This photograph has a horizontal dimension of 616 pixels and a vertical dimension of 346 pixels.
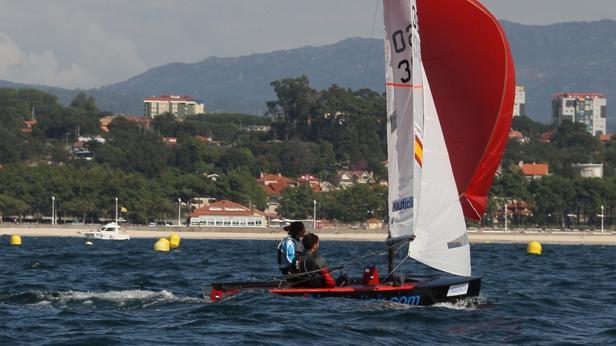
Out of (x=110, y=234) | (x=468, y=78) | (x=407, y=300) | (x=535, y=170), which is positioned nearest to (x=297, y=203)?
(x=535, y=170)

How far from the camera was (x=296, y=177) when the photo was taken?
5719 inches

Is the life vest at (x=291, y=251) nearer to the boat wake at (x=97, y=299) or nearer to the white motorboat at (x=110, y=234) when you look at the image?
the boat wake at (x=97, y=299)

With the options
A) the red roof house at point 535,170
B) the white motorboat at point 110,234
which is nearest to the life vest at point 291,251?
the white motorboat at point 110,234

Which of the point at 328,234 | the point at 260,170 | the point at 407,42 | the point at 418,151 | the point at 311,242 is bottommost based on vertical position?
the point at 311,242

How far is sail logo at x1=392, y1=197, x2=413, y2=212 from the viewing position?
70.1ft

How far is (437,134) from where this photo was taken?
21828mm

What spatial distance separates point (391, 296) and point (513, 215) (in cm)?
9909

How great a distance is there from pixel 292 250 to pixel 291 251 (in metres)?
0.03

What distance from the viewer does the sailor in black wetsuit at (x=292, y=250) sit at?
71.3ft

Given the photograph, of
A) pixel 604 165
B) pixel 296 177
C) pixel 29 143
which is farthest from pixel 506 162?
pixel 29 143

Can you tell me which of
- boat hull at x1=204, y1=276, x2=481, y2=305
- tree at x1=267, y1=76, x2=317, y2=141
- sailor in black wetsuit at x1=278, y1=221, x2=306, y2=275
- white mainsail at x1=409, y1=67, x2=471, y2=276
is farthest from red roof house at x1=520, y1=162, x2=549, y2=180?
sailor in black wetsuit at x1=278, y1=221, x2=306, y2=275

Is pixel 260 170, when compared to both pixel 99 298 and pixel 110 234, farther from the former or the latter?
pixel 99 298

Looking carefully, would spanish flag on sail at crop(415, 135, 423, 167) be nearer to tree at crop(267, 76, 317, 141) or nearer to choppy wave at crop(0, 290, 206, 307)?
choppy wave at crop(0, 290, 206, 307)

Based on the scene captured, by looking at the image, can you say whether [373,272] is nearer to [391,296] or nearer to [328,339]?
[391,296]
